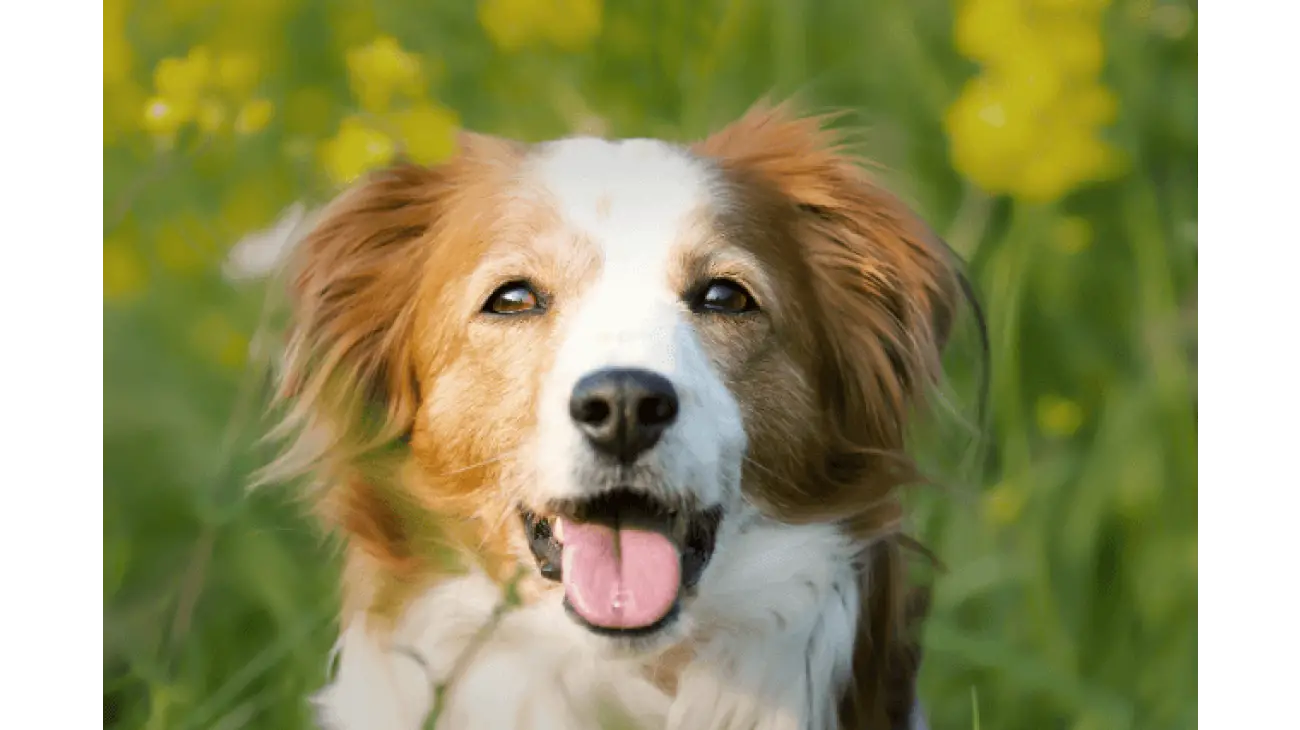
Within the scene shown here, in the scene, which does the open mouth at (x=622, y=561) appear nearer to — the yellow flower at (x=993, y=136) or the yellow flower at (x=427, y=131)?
the yellow flower at (x=427, y=131)

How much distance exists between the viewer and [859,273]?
9.66ft

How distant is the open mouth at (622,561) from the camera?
2584mm

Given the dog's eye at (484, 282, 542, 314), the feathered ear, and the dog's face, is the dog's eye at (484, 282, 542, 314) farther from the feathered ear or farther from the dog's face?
the feathered ear

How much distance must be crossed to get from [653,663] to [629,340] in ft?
1.88

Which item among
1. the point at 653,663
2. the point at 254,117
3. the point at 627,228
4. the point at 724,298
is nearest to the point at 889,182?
the point at 724,298

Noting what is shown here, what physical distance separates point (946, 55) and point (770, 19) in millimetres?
345

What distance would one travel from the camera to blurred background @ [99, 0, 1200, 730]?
3074 mm

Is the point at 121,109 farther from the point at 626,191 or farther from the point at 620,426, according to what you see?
the point at 620,426

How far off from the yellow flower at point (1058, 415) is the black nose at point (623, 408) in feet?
3.60

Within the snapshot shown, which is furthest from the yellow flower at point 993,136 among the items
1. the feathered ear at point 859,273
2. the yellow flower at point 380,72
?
the yellow flower at point 380,72

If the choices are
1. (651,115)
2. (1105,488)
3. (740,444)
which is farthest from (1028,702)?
(651,115)

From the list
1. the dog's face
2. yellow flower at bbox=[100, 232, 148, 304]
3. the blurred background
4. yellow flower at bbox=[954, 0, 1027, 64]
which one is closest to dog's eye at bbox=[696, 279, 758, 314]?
the dog's face

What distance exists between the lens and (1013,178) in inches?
127

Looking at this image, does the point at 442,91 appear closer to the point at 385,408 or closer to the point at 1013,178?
the point at 385,408
